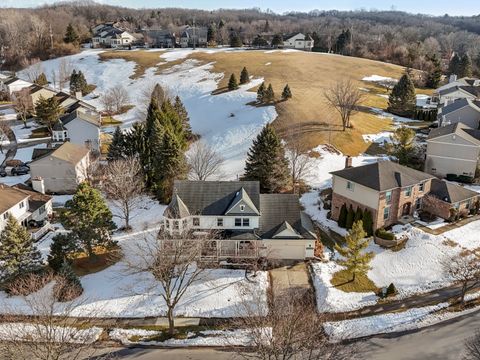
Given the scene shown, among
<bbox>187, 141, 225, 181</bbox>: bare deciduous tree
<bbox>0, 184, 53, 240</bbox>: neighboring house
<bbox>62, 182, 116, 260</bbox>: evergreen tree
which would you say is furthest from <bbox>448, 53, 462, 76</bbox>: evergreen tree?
<bbox>62, 182, 116, 260</bbox>: evergreen tree

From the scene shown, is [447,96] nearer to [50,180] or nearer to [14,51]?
[50,180]

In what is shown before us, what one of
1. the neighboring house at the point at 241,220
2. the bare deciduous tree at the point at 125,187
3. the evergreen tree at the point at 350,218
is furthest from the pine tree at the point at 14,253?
the evergreen tree at the point at 350,218

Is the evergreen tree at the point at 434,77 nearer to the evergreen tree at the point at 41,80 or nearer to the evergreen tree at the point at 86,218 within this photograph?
the evergreen tree at the point at 86,218

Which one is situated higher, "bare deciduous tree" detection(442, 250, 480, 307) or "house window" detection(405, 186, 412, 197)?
"house window" detection(405, 186, 412, 197)

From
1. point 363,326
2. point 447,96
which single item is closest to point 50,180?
point 363,326

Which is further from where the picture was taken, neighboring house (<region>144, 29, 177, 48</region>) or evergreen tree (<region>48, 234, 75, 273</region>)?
neighboring house (<region>144, 29, 177, 48</region>)

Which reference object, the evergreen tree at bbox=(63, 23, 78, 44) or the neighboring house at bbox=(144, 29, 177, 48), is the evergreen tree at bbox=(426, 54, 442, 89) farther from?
the evergreen tree at bbox=(63, 23, 78, 44)
